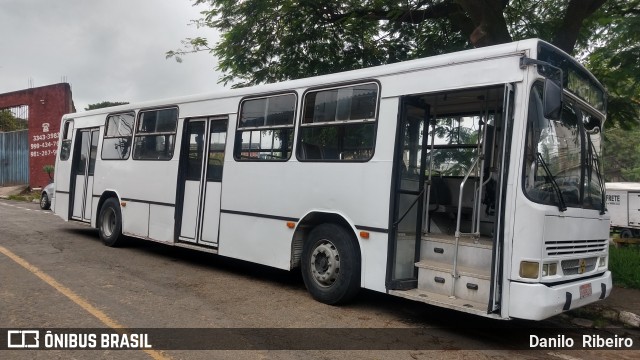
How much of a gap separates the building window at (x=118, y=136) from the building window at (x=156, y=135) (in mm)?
297

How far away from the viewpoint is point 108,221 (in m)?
10.7

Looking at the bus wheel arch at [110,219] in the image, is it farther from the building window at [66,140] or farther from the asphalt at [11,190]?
the asphalt at [11,190]

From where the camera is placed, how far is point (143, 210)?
9656 millimetres

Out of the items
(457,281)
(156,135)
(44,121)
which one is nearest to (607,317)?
(457,281)

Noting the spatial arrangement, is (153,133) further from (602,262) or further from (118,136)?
(602,262)

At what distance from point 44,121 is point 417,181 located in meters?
26.6

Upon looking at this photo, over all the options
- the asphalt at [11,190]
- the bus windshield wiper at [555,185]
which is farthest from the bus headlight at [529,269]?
the asphalt at [11,190]

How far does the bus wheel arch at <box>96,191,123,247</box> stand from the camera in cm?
1032

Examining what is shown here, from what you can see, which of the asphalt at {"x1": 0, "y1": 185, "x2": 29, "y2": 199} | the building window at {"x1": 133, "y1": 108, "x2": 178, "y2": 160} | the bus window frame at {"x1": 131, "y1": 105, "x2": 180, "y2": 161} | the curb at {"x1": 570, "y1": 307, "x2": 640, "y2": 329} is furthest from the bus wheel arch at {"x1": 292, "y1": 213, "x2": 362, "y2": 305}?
the asphalt at {"x1": 0, "y1": 185, "x2": 29, "y2": 199}

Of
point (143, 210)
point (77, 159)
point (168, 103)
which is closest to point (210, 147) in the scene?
point (168, 103)

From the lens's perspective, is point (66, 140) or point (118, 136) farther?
point (66, 140)

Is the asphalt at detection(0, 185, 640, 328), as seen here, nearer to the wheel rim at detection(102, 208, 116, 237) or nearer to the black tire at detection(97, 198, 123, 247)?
the black tire at detection(97, 198, 123, 247)

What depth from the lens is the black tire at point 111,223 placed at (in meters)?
10.3

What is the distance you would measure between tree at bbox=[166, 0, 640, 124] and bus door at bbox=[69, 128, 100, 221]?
3.62 meters
